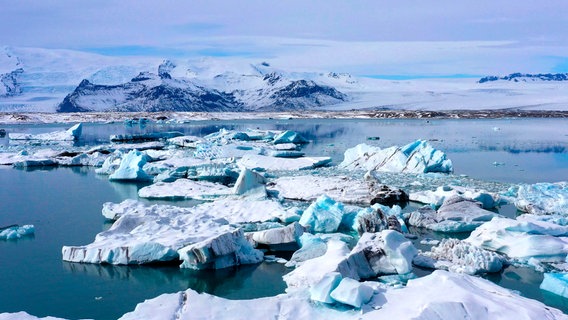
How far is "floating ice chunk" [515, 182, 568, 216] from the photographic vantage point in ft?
27.8

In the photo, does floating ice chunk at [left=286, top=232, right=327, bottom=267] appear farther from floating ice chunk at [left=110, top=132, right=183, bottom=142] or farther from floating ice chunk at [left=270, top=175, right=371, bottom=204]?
floating ice chunk at [left=110, top=132, right=183, bottom=142]

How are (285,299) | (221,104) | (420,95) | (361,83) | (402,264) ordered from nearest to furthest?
(285,299)
(402,264)
(420,95)
(221,104)
(361,83)

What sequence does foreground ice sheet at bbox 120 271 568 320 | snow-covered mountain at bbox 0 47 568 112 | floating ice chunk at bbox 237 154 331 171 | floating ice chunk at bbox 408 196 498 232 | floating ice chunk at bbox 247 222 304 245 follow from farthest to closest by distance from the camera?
1. snow-covered mountain at bbox 0 47 568 112
2. floating ice chunk at bbox 237 154 331 171
3. floating ice chunk at bbox 408 196 498 232
4. floating ice chunk at bbox 247 222 304 245
5. foreground ice sheet at bbox 120 271 568 320

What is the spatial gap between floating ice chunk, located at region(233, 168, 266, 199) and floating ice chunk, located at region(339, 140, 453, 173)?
4.37 metres

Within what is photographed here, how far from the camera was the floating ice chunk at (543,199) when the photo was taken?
846cm

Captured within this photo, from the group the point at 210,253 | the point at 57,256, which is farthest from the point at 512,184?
the point at 57,256

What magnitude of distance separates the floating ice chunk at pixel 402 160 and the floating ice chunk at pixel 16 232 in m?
7.45

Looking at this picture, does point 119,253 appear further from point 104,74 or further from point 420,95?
point 104,74

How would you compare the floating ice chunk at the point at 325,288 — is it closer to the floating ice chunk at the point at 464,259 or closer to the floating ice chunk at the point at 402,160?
the floating ice chunk at the point at 464,259

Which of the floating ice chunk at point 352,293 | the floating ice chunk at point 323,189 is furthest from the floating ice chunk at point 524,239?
the floating ice chunk at point 323,189

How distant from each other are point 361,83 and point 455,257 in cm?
11161

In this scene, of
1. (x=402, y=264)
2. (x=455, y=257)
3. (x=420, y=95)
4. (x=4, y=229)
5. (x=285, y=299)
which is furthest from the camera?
(x=420, y=95)

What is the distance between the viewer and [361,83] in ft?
379

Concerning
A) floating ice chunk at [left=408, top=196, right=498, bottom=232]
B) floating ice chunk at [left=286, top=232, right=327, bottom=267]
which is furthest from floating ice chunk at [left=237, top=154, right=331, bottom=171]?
floating ice chunk at [left=286, top=232, right=327, bottom=267]
